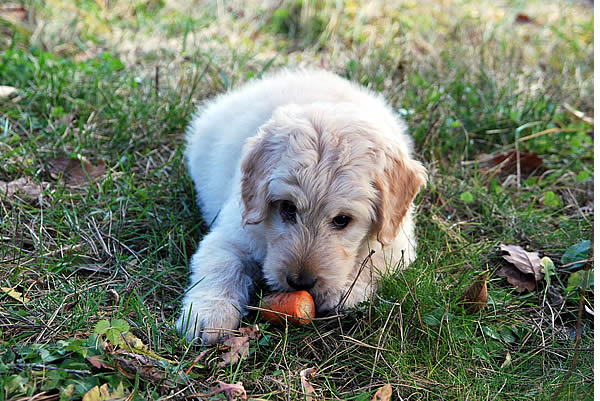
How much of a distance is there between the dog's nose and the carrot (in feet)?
0.08

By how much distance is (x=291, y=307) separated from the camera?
8.56 feet

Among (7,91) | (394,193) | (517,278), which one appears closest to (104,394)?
(394,193)

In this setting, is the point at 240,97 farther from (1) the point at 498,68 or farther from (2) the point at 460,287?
(1) the point at 498,68

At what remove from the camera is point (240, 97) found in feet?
13.1

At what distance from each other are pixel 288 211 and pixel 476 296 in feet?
3.17

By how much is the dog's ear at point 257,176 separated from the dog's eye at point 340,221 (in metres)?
0.31

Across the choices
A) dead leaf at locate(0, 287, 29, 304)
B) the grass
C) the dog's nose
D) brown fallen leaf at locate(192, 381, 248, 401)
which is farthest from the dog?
dead leaf at locate(0, 287, 29, 304)

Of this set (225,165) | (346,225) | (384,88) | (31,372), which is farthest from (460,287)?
(384,88)

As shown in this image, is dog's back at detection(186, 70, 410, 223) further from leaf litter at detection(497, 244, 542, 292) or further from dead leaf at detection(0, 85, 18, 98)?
dead leaf at detection(0, 85, 18, 98)

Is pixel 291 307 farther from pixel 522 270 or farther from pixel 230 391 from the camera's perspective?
pixel 522 270

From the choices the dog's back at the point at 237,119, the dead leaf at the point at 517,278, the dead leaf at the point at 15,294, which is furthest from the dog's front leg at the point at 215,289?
the dead leaf at the point at 517,278

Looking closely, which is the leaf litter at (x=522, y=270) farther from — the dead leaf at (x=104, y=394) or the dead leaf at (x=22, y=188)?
the dead leaf at (x=22, y=188)

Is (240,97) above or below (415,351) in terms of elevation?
above

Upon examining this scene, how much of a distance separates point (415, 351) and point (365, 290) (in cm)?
40
